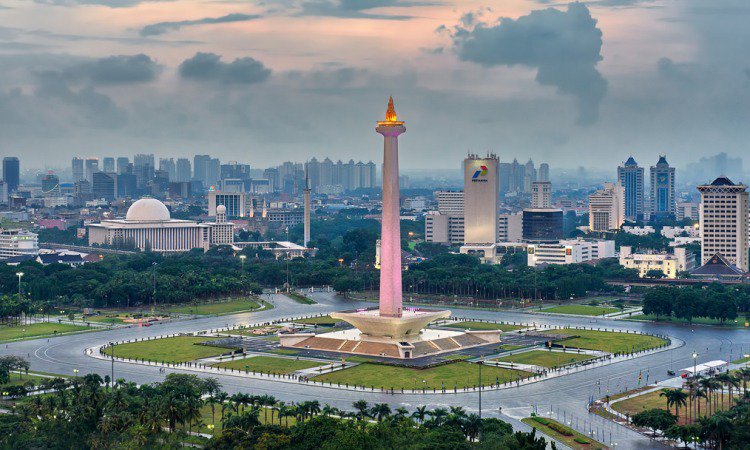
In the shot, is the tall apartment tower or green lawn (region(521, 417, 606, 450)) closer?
green lawn (region(521, 417, 606, 450))

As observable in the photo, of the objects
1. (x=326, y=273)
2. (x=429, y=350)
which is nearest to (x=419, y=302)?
(x=326, y=273)

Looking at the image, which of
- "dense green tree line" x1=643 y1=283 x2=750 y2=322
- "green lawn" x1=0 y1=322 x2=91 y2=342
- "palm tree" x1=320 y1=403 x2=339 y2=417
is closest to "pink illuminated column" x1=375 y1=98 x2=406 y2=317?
"palm tree" x1=320 y1=403 x2=339 y2=417

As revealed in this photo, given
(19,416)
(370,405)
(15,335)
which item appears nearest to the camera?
(19,416)

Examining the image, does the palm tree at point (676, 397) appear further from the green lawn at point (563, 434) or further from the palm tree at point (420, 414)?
the palm tree at point (420, 414)

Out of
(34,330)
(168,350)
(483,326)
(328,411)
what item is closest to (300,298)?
(483,326)

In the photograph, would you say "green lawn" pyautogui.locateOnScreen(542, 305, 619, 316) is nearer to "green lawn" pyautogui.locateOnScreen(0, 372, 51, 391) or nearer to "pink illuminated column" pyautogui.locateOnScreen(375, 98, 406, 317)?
"pink illuminated column" pyautogui.locateOnScreen(375, 98, 406, 317)


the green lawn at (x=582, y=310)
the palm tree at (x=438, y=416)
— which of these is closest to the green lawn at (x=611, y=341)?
the green lawn at (x=582, y=310)

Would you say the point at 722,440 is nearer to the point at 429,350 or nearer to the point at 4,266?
the point at 429,350
